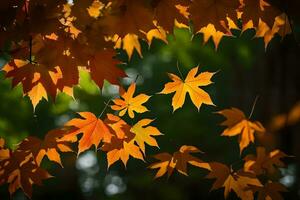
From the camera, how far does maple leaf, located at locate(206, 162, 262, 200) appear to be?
1.81 meters

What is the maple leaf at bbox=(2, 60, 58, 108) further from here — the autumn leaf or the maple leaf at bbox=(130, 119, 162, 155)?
the maple leaf at bbox=(130, 119, 162, 155)

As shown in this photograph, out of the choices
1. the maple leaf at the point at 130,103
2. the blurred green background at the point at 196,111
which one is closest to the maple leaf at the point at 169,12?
the maple leaf at the point at 130,103

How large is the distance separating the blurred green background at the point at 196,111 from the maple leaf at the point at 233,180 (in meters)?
4.01

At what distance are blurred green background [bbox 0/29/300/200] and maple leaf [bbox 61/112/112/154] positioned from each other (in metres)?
4.14

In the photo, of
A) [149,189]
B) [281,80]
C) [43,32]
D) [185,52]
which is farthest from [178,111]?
[43,32]

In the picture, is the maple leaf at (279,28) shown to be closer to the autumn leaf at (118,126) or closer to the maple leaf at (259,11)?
the maple leaf at (259,11)

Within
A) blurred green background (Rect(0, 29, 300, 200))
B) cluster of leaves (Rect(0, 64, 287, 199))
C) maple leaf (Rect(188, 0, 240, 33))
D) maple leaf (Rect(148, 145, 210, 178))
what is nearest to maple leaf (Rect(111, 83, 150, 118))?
cluster of leaves (Rect(0, 64, 287, 199))

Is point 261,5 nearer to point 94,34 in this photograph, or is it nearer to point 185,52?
point 94,34

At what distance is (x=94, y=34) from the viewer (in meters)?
1.50

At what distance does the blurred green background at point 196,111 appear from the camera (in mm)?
6047

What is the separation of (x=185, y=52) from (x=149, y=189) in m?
2.63

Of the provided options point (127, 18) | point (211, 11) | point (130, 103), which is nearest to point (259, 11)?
point (211, 11)

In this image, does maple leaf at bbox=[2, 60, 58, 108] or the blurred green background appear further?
the blurred green background

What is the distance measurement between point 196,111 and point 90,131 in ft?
16.3
